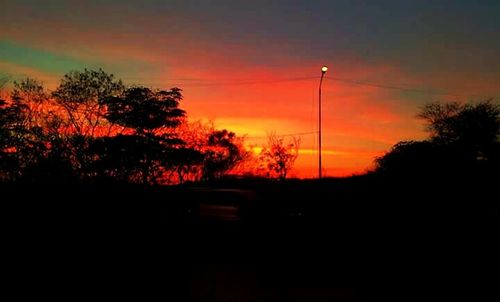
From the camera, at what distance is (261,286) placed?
7191mm

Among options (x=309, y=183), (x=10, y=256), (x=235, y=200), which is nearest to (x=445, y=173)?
(x=309, y=183)

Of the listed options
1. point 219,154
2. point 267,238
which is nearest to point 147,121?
point 219,154

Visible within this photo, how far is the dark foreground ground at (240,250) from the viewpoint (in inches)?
274

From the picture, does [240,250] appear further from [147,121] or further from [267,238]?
[147,121]

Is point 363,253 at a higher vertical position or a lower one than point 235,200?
lower

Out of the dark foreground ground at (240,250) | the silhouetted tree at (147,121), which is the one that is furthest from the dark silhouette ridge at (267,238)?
the silhouetted tree at (147,121)

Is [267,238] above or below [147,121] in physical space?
below

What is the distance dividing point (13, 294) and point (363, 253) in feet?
24.5

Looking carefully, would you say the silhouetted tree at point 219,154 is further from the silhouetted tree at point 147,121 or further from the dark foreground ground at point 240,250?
the dark foreground ground at point 240,250

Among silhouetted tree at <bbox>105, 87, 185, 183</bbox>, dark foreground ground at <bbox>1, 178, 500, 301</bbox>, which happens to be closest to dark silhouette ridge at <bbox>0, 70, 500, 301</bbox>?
dark foreground ground at <bbox>1, 178, 500, 301</bbox>

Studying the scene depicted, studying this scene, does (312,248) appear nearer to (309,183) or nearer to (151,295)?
(151,295)

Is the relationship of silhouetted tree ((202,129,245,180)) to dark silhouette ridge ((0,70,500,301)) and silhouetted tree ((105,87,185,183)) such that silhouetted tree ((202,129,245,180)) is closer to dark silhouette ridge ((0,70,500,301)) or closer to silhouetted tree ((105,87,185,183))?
silhouetted tree ((105,87,185,183))

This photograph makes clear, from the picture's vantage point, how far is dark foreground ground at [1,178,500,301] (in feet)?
22.8

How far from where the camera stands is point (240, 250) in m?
10.1
